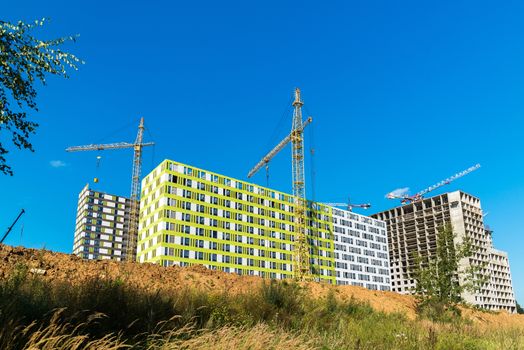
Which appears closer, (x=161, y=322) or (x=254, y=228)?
(x=161, y=322)

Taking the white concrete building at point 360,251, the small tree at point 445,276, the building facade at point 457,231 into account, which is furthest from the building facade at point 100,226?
the small tree at point 445,276

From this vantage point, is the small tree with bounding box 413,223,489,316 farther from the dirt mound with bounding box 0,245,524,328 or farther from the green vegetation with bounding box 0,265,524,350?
the green vegetation with bounding box 0,265,524,350

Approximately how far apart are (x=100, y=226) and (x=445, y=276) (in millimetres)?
178444

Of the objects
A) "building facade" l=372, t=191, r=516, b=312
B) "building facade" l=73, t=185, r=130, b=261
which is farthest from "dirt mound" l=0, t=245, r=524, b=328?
"building facade" l=73, t=185, r=130, b=261

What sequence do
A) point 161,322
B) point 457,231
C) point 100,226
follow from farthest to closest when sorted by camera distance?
point 100,226 < point 457,231 < point 161,322

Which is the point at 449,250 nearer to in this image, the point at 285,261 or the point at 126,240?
the point at 285,261

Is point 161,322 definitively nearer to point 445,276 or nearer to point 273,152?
point 445,276

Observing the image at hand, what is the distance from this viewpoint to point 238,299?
1717cm

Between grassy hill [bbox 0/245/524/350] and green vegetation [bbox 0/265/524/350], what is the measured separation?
3 cm

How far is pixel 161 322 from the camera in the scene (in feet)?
35.2

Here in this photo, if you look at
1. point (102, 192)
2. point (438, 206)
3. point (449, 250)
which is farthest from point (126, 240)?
point (449, 250)

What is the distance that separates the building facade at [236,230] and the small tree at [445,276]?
217ft

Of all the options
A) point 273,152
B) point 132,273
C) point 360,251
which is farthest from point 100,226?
point 132,273

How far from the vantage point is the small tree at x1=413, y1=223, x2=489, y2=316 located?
3341 cm
